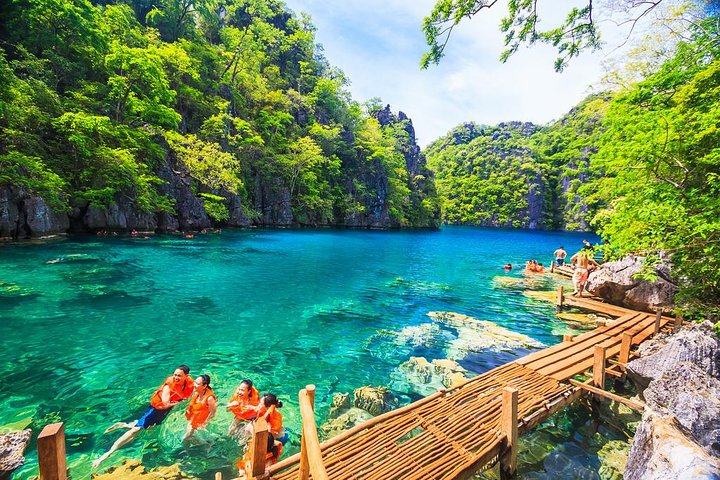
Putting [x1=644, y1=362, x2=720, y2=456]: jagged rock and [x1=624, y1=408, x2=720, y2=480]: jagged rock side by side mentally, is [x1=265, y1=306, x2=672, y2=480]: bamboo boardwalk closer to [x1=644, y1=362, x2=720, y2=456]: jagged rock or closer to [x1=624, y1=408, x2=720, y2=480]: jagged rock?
[x1=644, y1=362, x2=720, y2=456]: jagged rock

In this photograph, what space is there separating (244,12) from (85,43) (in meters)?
44.3

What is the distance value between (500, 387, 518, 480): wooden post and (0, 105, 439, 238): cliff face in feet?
97.7

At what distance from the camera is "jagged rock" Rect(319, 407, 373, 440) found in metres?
6.54

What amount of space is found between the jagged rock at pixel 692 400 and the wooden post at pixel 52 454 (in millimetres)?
8241

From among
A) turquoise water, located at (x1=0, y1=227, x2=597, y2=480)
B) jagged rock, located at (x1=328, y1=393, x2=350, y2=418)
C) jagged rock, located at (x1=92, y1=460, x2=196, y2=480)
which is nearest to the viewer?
jagged rock, located at (x1=92, y1=460, x2=196, y2=480)

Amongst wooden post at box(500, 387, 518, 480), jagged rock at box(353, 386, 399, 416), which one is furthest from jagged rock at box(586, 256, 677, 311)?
jagged rock at box(353, 386, 399, 416)

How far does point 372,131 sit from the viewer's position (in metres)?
73.8

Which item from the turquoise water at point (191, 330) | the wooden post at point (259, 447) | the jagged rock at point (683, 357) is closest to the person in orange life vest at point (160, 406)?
the turquoise water at point (191, 330)

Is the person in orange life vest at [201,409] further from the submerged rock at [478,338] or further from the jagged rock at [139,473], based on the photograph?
the submerged rock at [478,338]

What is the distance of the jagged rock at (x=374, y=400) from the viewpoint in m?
7.43

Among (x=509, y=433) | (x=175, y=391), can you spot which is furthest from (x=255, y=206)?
(x=509, y=433)

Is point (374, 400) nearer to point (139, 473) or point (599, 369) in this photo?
A: point (139, 473)

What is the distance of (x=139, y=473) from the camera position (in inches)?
203

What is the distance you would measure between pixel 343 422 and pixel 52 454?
5.04 m
